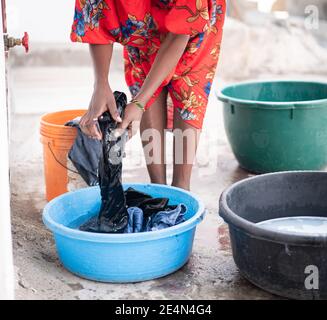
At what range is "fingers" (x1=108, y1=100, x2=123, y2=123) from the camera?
2.58m

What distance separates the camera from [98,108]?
2.65 meters

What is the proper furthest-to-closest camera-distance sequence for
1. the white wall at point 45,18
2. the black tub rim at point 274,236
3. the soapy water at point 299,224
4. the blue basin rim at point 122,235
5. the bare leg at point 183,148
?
the white wall at point 45,18
the bare leg at point 183,148
the soapy water at point 299,224
the blue basin rim at point 122,235
the black tub rim at point 274,236

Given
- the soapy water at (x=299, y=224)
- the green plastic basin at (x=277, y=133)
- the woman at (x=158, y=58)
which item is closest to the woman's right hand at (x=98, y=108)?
the woman at (x=158, y=58)

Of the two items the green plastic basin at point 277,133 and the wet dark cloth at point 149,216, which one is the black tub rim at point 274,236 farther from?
the green plastic basin at point 277,133

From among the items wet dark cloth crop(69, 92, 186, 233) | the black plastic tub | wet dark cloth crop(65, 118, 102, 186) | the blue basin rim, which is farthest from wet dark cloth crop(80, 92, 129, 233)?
the black plastic tub

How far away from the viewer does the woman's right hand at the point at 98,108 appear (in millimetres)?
2627

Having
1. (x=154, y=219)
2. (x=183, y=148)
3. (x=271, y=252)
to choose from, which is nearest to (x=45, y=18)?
(x=183, y=148)

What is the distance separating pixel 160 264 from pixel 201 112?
905 mm

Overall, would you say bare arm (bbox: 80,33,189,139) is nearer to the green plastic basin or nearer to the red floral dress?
the red floral dress

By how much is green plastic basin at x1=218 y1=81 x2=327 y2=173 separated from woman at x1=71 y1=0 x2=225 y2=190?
2.12ft

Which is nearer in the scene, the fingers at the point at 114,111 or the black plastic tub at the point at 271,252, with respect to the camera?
the black plastic tub at the point at 271,252

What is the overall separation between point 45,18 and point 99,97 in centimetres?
485

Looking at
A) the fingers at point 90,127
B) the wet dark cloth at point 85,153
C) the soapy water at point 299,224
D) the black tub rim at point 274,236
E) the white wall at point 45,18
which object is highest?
the white wall at point 45,18

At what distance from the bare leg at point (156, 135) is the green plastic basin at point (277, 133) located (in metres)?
0.68
